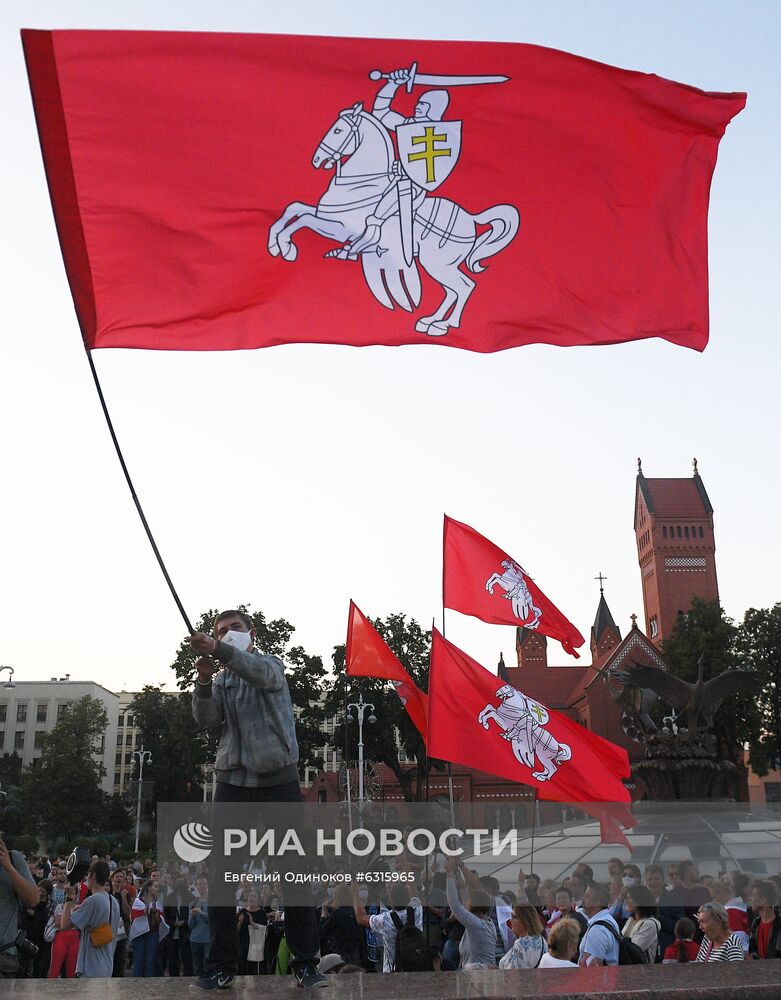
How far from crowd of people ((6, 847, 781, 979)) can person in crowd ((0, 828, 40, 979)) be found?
1 centimetres

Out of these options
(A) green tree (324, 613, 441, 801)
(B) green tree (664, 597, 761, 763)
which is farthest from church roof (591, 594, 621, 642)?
(A) green tree (324, 613, 441, 801)

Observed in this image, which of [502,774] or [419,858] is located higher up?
[502,774]

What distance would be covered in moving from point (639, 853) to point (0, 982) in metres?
22.7

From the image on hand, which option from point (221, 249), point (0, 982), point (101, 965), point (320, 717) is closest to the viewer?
point (0, 982)

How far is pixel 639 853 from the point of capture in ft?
82.2

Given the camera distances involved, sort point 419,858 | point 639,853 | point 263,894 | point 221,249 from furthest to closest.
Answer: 1. point 639,853
2. point 419,858
3. point 263,894
4. point 221,249

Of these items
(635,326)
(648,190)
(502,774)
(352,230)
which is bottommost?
(502,774)

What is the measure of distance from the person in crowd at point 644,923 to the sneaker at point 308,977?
17.0ft

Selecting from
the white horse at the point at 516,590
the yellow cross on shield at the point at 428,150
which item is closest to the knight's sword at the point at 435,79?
the yellow cross on shield at the point at 428,150

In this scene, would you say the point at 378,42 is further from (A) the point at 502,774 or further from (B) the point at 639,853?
(B) the point at 639,853

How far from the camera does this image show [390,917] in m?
12.1

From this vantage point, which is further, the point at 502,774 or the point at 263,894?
the point at 263,894

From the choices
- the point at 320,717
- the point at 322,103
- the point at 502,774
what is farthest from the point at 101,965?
the point at 320,717

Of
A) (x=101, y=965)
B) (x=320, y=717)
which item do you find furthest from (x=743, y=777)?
(x=101, y=965)
